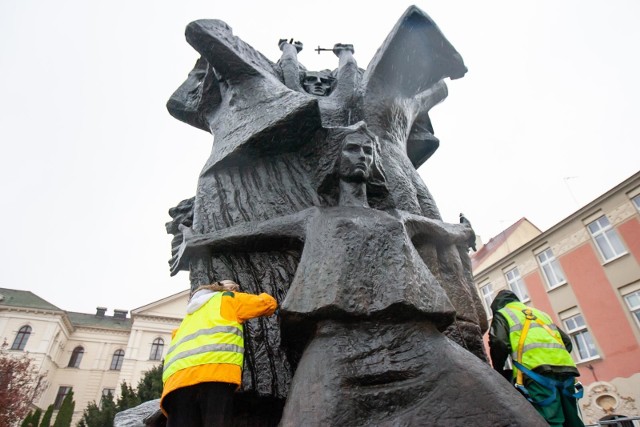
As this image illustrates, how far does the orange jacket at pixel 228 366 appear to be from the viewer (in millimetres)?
1887

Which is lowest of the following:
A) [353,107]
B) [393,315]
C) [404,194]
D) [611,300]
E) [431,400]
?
[431,400]

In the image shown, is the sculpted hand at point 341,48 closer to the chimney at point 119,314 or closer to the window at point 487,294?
the window at point 487,294

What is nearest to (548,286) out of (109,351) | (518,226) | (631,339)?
(631,339)

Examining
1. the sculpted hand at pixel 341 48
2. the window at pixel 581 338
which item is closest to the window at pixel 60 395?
the window at pixel 581 338

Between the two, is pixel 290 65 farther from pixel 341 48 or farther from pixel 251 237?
pixel 251 237

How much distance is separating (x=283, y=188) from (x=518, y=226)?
85.2ft

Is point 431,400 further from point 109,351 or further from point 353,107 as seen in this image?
point 109,351

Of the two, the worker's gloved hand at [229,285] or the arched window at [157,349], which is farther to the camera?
the arched window at [157,349]

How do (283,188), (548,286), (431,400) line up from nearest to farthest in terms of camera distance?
(431,400), (283,188), (548,286)

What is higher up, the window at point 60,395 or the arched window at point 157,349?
the arched window at point 157,349

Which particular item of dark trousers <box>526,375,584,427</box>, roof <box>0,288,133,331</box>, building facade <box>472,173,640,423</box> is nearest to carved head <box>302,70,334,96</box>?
dark trousers <box>526,375,584,427</box>

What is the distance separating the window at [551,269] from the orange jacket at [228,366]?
59.9 feet

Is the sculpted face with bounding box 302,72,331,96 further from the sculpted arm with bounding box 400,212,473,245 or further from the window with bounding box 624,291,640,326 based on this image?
the window with bounding box 624,291,640,326

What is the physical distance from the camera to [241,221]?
2852 mm
